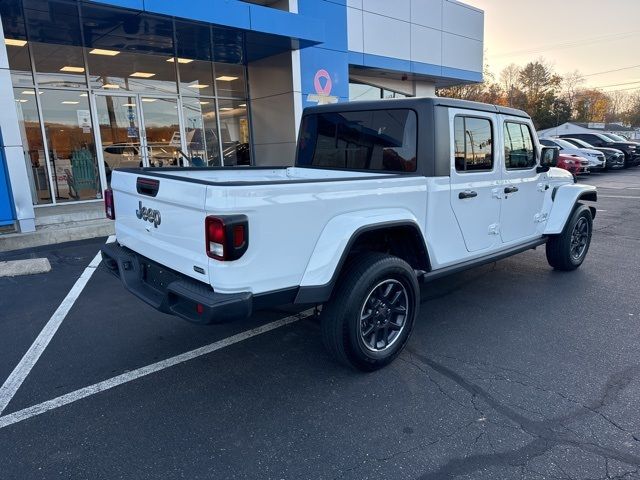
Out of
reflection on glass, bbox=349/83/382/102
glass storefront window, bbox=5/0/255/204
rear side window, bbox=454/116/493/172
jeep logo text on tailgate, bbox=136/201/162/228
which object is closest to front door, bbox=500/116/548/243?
→ rear side window, bbox=454/116/493/172

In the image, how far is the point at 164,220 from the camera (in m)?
3.18

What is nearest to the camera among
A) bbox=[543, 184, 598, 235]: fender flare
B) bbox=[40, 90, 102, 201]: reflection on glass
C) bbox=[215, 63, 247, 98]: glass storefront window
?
bbox=[543, 184, 598, 235]: fender flare

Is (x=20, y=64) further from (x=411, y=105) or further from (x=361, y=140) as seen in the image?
(x=411, y=105)

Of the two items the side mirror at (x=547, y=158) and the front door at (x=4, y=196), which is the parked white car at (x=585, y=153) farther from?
the front door at (x=4, y=196)

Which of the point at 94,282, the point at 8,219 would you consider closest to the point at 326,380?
the point at 94,282

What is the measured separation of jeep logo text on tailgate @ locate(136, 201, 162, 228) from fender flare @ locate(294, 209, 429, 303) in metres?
1.16

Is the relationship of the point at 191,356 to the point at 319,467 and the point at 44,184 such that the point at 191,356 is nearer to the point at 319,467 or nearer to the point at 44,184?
the point at 319,467

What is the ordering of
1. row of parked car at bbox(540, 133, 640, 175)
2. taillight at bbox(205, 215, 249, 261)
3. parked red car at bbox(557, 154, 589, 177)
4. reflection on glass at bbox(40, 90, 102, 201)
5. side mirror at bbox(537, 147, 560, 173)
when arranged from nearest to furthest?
taillight at bbox(205, 215, 249, 261)
side mirror at bbox(537, 147, 560, 173)
reflection on glass at bbox(40, 90, 102, 201)
parked red car at bbox(557, 154, 589, 177)
row of parked car at bbox(540, 133, 640, 175)

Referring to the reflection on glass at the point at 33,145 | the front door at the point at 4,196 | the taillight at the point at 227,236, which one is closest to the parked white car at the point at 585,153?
the reflection on glass at the point at 33,145

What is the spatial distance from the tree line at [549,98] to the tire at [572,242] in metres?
42.7

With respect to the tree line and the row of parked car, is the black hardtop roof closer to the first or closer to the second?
the row of parked car

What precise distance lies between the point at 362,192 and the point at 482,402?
5.34 ft

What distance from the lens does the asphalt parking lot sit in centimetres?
246

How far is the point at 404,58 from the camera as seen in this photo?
16.0 metres
